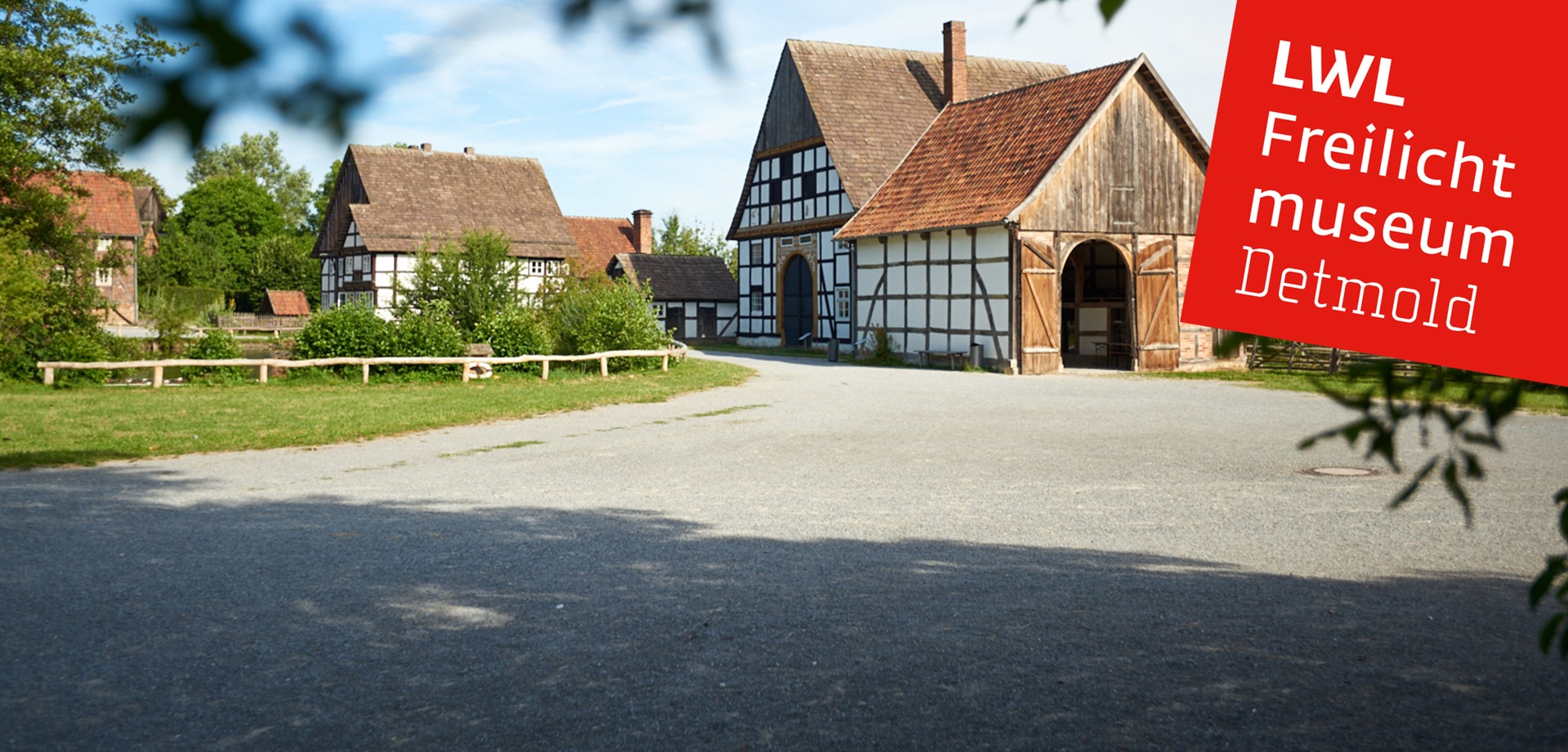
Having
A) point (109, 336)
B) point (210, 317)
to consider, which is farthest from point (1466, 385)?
point (210, 317)

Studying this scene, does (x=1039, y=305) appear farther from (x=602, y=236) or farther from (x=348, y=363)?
(x=602, y=236)

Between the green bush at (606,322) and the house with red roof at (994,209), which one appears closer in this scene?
the green bush at (606,322)

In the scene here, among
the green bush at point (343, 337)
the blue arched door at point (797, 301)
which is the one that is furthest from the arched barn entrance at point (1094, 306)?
the green bush at point (343, 337)

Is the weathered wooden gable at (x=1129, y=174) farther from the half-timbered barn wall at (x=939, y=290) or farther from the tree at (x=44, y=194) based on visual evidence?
the tree at (x=44, y=194)

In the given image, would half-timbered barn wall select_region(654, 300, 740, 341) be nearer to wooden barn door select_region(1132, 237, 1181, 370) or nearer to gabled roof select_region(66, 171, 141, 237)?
wooden barn door select_region(1132, 237, 1181, 370)

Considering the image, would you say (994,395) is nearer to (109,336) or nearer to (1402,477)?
(1402,477)

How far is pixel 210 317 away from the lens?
2454 inches

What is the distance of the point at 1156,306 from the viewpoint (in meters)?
29.9

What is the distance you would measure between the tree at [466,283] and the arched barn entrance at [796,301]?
13288 mm

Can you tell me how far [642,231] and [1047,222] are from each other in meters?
41.4

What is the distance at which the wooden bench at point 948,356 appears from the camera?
1184 inches

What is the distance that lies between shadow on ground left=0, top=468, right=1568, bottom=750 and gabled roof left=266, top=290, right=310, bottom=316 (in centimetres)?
6337

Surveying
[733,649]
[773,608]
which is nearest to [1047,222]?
[773,608]

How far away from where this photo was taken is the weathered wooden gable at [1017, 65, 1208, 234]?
94.6ft
